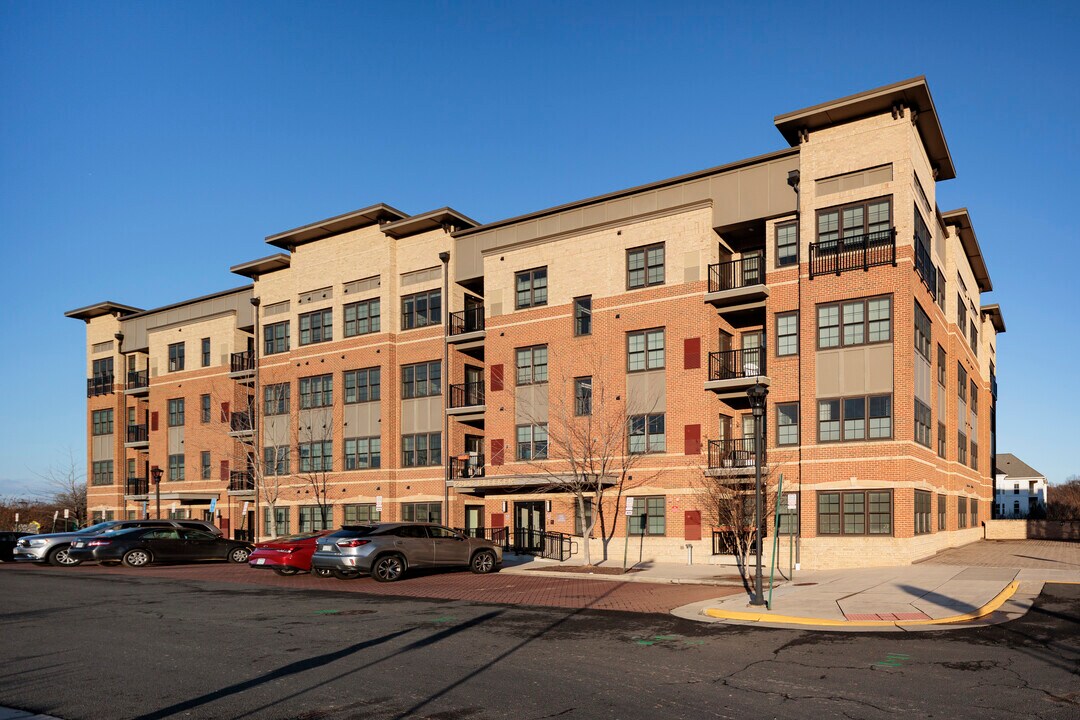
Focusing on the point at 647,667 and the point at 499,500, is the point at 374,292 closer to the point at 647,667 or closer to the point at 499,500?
the point at 499,500

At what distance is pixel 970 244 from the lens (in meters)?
43.4

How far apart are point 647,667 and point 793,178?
23.6m

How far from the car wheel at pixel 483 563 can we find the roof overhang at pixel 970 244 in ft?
82.2

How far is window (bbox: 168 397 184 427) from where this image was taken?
54469mm

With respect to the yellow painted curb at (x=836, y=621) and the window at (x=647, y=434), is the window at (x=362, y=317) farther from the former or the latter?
the yellow painted curb at (x=836, y=621)

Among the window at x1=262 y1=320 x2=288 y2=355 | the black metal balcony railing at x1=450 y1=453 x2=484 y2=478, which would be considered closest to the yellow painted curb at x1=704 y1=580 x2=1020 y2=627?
the black metal balcony railing at x1=450 y1=453 x2=484 y2=478

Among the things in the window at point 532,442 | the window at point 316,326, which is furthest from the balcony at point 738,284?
the window at point 316,326

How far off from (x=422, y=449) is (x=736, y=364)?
1585 cm

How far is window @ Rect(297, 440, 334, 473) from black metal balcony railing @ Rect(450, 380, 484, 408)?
7.79m

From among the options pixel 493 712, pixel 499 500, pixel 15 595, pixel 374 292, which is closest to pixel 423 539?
pixel 15 595

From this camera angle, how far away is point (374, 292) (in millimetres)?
44000

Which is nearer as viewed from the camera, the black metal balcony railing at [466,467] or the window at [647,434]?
the window at [647,434]

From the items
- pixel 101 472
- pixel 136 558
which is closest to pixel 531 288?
pixel 136 558

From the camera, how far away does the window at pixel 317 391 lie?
4566 cm
